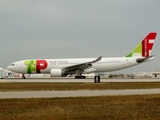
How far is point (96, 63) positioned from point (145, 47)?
33.0ft

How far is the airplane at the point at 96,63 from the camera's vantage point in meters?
52.7

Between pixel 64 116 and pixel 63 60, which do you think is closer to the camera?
pixel 64 116

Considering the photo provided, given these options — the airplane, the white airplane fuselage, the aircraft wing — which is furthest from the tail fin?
the aircraft wing

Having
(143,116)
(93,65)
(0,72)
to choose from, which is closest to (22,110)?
(143,116)

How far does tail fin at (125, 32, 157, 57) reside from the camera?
5369 cm

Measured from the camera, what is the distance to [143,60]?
52.1 m

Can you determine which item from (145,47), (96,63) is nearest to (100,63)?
(96,63)

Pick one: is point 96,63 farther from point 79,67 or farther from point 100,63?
point 79,67

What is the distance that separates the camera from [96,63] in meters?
53.2

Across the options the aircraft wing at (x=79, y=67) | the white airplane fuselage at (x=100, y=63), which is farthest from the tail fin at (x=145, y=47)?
the aircraft wing at (x=79, y=67)

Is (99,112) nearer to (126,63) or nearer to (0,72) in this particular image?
(126,63)

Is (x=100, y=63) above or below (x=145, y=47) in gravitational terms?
below

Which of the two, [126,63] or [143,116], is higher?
[126,63]

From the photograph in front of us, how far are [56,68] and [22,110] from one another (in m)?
44.0
